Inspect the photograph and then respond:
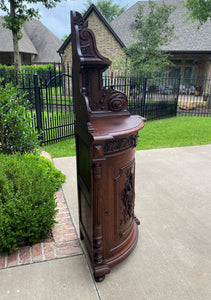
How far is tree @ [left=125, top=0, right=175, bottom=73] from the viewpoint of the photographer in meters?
14.6

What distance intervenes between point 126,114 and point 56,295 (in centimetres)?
196

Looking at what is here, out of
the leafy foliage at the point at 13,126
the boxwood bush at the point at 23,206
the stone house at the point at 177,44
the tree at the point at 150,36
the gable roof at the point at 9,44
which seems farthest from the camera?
the gable roof at the point at 9,44

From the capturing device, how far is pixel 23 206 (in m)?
2.63

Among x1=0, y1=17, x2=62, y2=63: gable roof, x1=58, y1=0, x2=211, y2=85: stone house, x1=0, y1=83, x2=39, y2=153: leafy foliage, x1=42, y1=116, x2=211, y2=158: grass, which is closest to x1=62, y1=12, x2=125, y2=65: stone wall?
x1=58, y1=0, x2=211, y2=85: stone house

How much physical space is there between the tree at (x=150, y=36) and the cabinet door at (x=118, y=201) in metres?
13.3

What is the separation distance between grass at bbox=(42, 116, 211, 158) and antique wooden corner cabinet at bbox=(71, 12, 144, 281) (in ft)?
13.2

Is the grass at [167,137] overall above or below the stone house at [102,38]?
below

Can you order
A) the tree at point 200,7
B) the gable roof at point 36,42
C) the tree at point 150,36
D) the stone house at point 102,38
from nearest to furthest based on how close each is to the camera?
the tree at point 200,7
the tree at point 150,36
the stone house at point 102,38
the gable roof at point 36,42

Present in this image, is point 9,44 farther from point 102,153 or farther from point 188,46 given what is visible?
point 102,153

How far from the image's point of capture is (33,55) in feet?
109

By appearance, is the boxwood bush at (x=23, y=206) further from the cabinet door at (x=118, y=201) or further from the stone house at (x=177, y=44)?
the stone house at (x=177, y=44)

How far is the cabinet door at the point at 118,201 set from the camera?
223cm

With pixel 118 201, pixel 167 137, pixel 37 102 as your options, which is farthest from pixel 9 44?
pixel 118 201

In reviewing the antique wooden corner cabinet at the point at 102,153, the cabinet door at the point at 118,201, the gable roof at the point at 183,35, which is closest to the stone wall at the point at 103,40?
the gable roof at the point at 183,35
